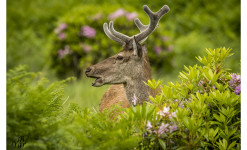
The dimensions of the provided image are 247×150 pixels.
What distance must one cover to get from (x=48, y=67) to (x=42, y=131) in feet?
Result: 25.0

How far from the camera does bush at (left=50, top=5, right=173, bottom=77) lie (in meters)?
9.03

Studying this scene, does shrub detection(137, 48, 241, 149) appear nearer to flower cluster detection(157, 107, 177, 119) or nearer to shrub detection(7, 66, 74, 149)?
flower cluster detection(157, 107, 177, 119)

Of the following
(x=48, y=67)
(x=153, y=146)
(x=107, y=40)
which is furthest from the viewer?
(x=48, y=67)

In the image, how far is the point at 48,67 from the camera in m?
9.88

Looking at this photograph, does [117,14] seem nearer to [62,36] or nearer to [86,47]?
[86,47]

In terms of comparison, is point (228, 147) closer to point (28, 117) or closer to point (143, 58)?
point (28, 117)

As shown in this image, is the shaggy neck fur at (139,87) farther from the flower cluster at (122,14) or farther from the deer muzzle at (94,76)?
the flower cluster at (122,14)

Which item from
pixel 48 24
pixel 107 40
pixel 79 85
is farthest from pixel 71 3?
pixel 79 85

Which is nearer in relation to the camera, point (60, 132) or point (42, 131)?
point (60, 132)

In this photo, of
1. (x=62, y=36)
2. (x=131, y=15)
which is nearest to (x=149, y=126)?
(x=131, y=15)

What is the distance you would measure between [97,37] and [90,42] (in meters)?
0.24

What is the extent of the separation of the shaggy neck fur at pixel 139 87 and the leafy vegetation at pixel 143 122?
1.25 meters

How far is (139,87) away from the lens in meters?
4.29
